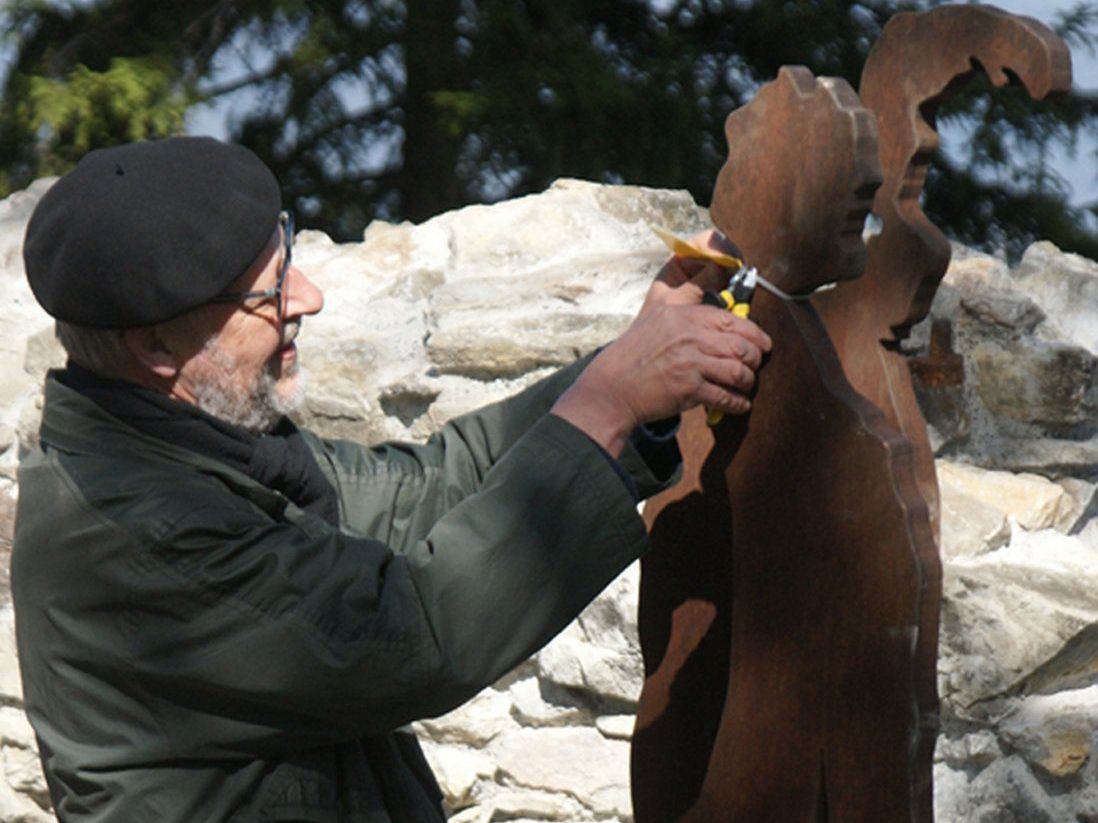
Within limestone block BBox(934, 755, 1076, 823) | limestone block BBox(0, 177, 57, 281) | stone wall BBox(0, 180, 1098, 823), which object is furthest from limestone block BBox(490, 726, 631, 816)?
limestone block BBox(0, 177, 57, 281)

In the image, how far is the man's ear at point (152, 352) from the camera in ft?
5.63

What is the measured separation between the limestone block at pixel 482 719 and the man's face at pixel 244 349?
2.96 ft

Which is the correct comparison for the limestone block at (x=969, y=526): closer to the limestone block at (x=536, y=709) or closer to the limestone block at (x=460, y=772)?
the limestone block at (x=536, y=709)

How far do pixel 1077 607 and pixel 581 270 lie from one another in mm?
944

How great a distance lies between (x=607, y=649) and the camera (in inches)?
94.6

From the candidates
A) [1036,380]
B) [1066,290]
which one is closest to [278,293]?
[1036,380]

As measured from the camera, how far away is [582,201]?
9.31ft

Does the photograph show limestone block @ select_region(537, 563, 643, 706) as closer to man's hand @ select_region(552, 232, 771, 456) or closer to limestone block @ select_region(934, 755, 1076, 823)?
limestone block @ select_region(934, 755, 1076, 823)

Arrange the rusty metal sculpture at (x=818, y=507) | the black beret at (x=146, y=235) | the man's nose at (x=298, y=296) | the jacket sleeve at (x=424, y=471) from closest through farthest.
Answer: the rusty metal sculpture at (x=818, y=507)
the black beret at (x=146, y=235)
the man's nose at (x=298, y=296)
the jacket sleeve at (x=424, y=471)

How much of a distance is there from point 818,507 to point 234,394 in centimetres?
62

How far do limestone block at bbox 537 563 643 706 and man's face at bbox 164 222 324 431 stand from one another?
2.54 ft

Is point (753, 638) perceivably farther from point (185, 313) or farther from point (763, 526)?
point (185, 313)

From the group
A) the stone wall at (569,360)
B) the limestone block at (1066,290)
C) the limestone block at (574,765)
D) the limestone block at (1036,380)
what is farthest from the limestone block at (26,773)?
the limestone block at (1066,290)

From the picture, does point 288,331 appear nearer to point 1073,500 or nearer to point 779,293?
point 779,293
